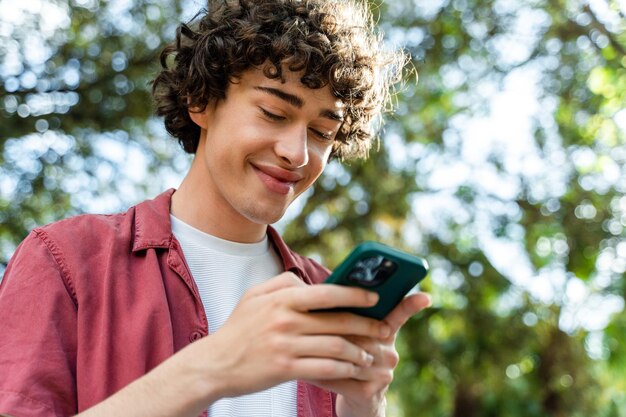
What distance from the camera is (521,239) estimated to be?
5.54 m

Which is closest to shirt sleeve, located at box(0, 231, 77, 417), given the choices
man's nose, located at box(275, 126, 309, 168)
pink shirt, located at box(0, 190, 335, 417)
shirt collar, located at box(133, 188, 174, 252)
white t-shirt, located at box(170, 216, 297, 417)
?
pink shirt, located at box(0, 190, 335, 417)

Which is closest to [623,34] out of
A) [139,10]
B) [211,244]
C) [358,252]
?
[139,10]

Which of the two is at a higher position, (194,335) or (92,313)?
(92,313)

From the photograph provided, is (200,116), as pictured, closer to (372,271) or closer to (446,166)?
(372,271)

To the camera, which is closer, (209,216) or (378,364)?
(378,364)

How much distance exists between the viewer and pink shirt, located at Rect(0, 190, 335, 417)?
154 centimetres

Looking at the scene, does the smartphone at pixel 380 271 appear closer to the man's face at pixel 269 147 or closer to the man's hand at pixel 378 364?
the man's hand at pixel 378 364

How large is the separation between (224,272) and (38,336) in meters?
0.58

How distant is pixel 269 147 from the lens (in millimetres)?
1992

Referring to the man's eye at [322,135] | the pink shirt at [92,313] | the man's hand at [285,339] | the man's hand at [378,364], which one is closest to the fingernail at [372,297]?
the man's hand at [285,339]

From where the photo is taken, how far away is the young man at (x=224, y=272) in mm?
1198

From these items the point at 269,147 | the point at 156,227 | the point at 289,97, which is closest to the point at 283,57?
the point at 289,97

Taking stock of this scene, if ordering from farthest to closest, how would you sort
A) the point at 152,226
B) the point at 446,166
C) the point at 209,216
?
the point at 446,166, the point at 209,216, the point at 152,226

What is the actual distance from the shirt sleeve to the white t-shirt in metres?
0.37
